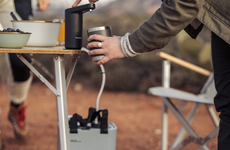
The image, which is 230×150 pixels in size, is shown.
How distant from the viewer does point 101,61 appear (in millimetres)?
1167

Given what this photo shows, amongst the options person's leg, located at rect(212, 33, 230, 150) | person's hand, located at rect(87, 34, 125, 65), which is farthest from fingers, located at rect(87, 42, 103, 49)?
person's leg, located at rect(212, 33, 230, 150)

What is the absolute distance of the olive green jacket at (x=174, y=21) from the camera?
1.00m

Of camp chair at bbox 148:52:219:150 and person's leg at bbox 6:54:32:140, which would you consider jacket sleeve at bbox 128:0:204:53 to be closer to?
camp chair at bbox 148:52:219:150

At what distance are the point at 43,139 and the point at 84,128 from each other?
4.64ft

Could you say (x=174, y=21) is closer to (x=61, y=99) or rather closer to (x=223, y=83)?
(x=223, y=83)

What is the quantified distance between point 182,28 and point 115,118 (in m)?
2.75

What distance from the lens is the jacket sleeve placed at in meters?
0.99

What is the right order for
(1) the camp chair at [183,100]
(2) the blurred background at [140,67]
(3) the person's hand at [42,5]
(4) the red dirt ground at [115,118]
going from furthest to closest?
(2) the blurred background at [140,67] < (4) the red dirt ground at [115,118] < (3) the person's hand at [42,5] < (1) the camp chair at [183,100]

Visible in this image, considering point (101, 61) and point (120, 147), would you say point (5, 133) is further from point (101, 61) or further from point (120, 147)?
point (101, 61)

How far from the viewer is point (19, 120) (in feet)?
8.50

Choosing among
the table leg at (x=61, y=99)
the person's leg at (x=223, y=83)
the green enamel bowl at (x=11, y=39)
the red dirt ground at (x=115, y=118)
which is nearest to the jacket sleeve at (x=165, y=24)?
the person's leg at (x=223, y=83)

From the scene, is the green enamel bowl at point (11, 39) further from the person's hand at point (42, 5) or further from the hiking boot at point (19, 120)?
the hiking boot at point (19, 120)

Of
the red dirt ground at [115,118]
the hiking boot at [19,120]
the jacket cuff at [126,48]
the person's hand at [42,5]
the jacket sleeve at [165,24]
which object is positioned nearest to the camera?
the jacket sleeve at [165,24]

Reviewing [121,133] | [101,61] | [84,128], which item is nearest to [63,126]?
[84,128]
